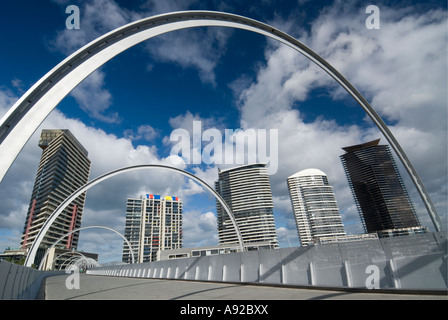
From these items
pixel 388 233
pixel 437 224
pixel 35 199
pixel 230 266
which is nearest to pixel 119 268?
pixel 230 266

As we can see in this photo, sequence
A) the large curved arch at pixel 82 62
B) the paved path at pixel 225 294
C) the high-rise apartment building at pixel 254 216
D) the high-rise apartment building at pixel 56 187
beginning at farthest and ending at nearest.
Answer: the high-rise apartment building at pixel 254 216 < the high-rise apartment building at pixel 56 187 < the paved path at pixel 225 294 < the large curved arch at pixel 82 62

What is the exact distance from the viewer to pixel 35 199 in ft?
500

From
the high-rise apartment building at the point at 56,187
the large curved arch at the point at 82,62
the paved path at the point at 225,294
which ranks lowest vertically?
the paved path at the point at 225,294

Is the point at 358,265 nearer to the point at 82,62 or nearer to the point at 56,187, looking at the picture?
the point at 82,62

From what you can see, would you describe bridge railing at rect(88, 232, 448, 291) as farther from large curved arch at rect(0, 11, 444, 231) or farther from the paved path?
large curved arch at rect(0, 11, 444, 231)

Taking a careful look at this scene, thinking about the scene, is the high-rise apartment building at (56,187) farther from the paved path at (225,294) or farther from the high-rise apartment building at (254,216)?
the paved path at (225,294)

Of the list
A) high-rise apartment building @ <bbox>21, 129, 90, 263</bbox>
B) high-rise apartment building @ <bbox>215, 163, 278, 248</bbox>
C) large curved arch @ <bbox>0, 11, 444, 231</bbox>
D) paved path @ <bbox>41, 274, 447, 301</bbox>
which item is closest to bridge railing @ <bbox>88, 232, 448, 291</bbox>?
paved path @ <bbox>41, 274, 447, 301</bbox>

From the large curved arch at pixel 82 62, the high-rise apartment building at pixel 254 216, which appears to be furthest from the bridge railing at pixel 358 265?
the high-rise apartment building at pixel 254 216

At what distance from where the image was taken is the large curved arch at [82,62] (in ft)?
17.9

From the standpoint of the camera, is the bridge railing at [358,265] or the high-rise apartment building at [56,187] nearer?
the bridge railing at [358,265]

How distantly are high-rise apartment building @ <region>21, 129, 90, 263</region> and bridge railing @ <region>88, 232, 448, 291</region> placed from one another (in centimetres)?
15083

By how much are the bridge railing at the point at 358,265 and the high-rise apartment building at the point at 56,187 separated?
15083 cm

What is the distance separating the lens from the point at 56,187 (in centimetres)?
14300
